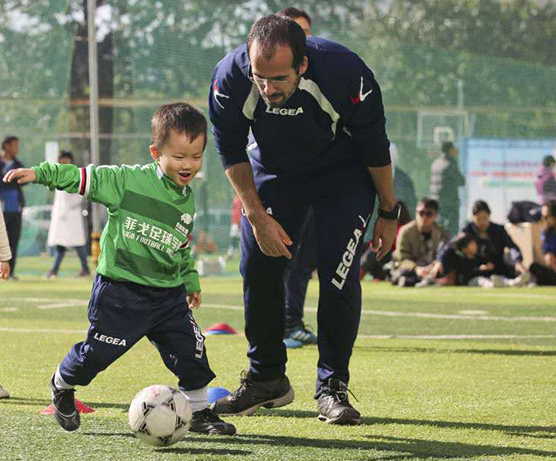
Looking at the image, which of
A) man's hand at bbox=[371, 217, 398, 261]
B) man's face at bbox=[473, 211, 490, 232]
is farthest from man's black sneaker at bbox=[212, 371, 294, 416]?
man's face at bbox=[473, 211, 490, 232]

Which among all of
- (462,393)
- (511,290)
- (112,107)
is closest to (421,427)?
(462,393)

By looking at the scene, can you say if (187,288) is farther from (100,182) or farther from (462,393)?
(462,393)

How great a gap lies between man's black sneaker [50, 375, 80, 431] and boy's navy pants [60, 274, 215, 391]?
6 centimetres

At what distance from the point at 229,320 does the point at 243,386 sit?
19.5 feet

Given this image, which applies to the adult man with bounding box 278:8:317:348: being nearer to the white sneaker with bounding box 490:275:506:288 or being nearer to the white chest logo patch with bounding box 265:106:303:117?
the white chest logo patch with bounding box 265:106:303:117

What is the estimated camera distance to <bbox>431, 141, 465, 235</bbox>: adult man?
21875mm

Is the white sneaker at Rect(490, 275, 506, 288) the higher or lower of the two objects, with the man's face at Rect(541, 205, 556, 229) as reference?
lower

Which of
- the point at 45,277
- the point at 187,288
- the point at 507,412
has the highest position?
the point at 187,288

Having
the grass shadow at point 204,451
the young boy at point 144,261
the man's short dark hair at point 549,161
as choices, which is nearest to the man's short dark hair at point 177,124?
the young boy at point 144,261

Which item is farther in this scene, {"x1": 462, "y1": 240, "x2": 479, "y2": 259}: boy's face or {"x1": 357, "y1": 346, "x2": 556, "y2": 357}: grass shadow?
{"x1": 462, "y1": 240, "x2": 479, "y2": 259}: boy's face

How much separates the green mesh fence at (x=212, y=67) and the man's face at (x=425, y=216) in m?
4.27

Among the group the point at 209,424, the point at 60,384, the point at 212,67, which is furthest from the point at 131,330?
the point at 212,67

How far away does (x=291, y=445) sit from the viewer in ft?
17.5

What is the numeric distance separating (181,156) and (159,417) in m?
1.13
